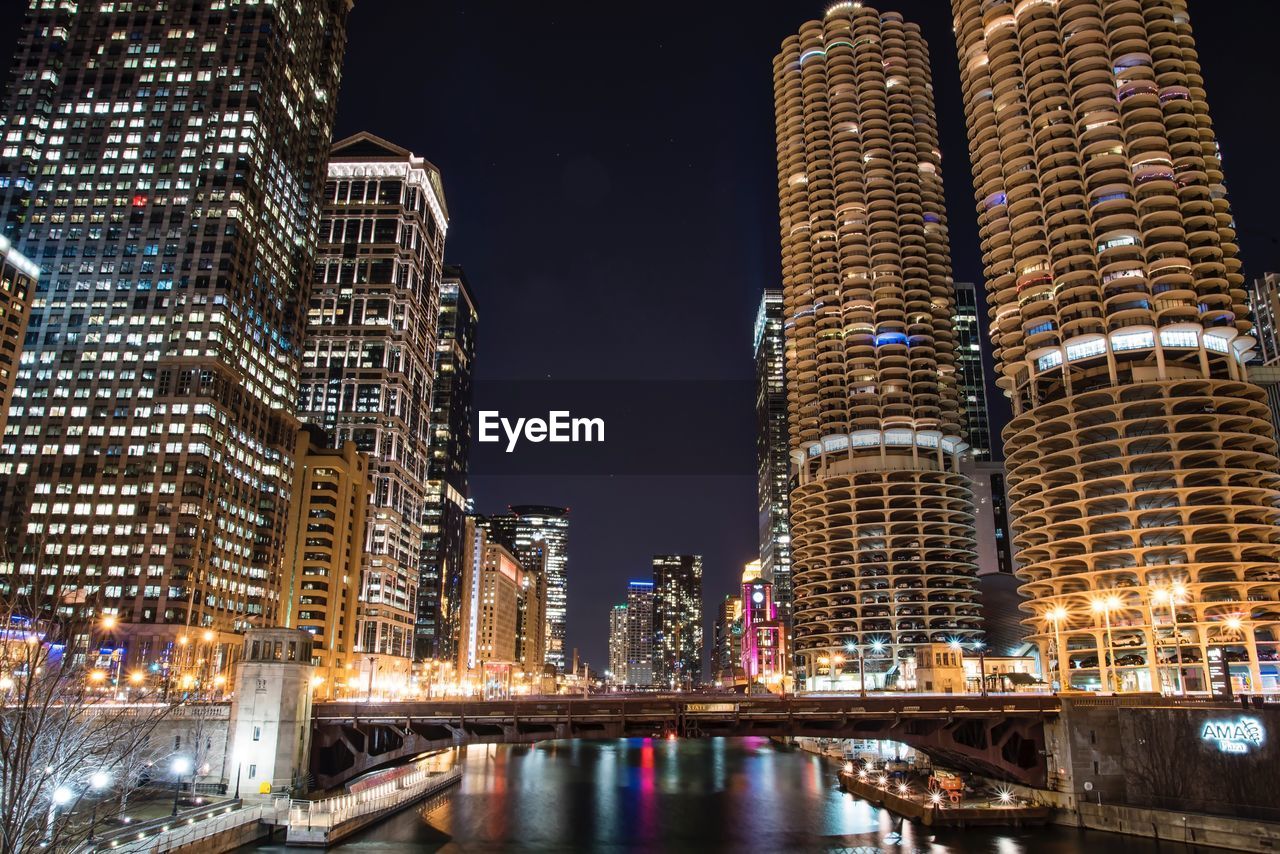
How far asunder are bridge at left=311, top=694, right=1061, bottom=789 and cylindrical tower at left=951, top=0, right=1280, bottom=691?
6421 centimetres

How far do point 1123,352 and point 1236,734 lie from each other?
342ft

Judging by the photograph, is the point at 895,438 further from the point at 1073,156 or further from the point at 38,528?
the point at 38,528

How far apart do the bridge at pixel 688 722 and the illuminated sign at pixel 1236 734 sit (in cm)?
1154

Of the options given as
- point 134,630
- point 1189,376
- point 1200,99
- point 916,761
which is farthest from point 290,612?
point 1200,99

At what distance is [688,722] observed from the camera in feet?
241

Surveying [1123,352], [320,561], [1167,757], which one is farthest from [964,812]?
[320,561]

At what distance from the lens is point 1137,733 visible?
68500 millimetres

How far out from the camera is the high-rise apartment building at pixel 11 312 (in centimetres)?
15962

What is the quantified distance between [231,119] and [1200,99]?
180 meters

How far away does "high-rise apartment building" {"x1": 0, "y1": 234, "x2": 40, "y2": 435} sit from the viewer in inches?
6284

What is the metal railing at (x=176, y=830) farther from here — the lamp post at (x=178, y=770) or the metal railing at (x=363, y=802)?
the metal railing at (x=363, y=802)

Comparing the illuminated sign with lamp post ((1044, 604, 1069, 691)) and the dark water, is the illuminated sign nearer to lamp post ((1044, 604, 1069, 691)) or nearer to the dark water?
the dark water

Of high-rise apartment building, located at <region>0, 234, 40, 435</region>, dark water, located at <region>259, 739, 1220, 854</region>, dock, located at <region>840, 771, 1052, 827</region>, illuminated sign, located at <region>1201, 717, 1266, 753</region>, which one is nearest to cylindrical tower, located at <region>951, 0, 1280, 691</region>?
dark water, located at <region>259, 739, 1220, 854</region>

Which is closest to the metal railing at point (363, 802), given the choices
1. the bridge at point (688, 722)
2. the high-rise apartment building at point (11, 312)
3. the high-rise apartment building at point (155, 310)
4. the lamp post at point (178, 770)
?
the bridge at point (688, 722)
